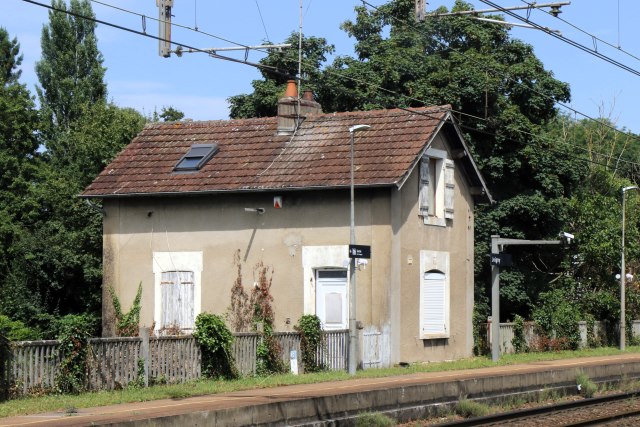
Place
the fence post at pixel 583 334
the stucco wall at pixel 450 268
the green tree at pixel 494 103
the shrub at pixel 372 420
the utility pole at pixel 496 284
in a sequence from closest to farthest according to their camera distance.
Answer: the shrub at pixel 372 420 < the stucco wall at pixel 450 268 < the utility pole at pixel 496 284 < the fence post at pixel 583 334 < the green tree at pixel 494 103

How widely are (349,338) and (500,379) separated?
16.3 ft

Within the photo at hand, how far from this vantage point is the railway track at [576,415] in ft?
64.7

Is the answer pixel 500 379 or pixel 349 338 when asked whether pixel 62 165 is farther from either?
pixel 500 379

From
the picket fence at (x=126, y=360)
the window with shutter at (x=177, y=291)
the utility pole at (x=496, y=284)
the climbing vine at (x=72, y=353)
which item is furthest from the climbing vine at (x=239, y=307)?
the climbing vine at (x=72, y=353)

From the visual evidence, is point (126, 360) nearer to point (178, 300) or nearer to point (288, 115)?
point (178, 300)

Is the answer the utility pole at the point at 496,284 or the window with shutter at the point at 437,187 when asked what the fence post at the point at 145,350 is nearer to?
the window with shutter at the point at 437,187

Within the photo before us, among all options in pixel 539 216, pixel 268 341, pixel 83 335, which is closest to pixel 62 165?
pixel 539 216

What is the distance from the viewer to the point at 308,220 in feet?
99.6

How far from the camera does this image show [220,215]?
31516 millimetres

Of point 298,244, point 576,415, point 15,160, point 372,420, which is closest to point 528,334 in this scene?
point 298,244

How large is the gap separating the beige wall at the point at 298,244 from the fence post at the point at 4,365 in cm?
1202

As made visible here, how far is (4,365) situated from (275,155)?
46.8 feet

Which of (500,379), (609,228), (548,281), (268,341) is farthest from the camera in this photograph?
(548,281)

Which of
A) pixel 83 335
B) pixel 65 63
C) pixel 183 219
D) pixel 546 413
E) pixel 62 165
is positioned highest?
pixel 65 63
